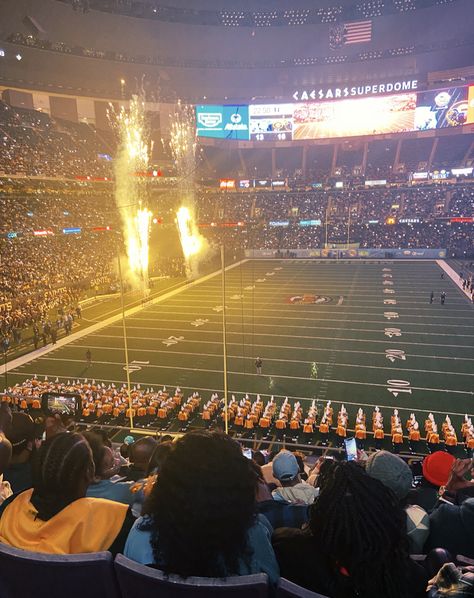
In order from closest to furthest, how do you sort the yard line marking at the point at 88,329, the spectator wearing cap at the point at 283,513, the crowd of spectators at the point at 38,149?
the spectator wearing cap at the point at 283,513 → the yard line marking at the point at 88,329 → the crowd of spectators at the point at 38,149

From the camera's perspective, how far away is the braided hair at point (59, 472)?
102 inches

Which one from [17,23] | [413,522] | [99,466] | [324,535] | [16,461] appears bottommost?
[16,461]

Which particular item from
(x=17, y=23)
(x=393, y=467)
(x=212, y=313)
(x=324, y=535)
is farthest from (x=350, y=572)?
(x=17, y=23)

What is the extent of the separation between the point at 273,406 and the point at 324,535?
1153 cm

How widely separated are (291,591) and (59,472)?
1429 millimetres

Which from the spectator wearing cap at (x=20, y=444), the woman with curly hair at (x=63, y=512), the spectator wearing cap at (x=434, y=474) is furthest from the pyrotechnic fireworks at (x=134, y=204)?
the woman with curly hair at (x=63, y=512)

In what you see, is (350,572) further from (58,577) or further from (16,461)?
(16,461)

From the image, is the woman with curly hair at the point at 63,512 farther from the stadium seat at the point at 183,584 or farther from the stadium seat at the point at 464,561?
the stadium seat at the point at 464,561

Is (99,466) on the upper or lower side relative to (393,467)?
lower

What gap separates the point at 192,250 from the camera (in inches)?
1790

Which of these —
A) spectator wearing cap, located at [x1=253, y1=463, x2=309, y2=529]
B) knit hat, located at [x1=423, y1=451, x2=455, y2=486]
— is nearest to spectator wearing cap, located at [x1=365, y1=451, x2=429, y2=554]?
spectator wearing cap, located at [x1=253, y1=463, x2=309, y2=529]

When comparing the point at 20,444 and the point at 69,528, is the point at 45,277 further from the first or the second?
the point at 69,528

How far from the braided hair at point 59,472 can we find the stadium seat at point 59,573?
0.32 m

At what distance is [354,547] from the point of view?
6.90ft
